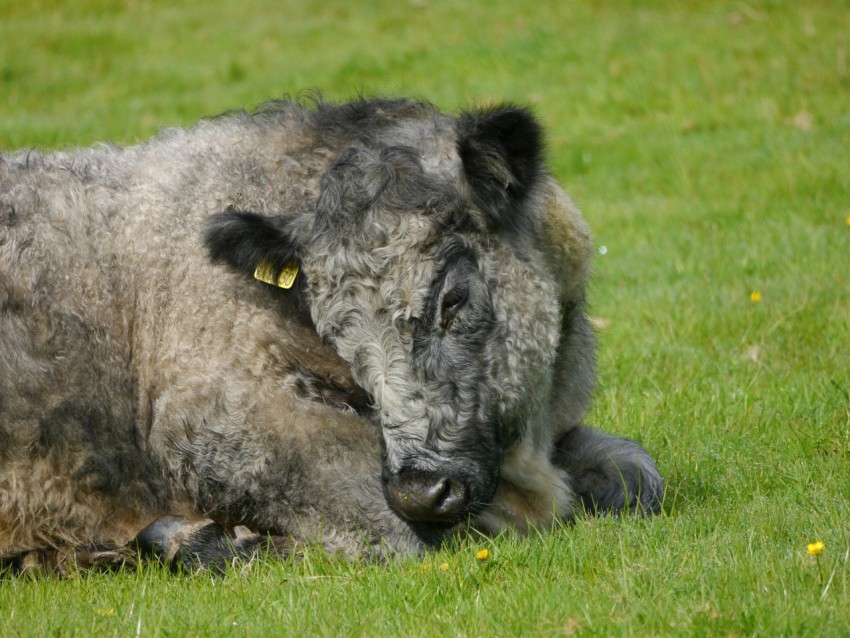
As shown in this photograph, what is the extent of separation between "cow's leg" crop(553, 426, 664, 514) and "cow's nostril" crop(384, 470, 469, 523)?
90cm

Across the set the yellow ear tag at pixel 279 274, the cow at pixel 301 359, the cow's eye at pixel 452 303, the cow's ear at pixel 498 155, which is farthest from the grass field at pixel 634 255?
the cow's ear at pixel 498 155

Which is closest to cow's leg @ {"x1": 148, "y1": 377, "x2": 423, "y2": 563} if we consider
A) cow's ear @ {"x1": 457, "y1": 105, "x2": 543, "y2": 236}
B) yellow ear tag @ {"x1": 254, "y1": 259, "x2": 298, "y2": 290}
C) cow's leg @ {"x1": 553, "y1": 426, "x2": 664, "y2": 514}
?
yellow ear tag @ {"x1": 254, "y1": 259, "x2": 298, "y2": 290}

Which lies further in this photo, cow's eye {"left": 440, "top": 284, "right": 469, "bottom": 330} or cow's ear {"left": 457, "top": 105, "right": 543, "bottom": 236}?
cow's ear {"left": 457, "top": 105, "right": 543, "bottom": 236}

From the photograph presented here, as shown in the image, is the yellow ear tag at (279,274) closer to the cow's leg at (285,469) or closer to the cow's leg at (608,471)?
the cow's leg at (285,469)

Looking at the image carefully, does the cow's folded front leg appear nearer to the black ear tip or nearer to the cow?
the cow

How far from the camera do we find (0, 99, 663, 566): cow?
5.40m

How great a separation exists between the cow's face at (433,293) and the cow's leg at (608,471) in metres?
0.65

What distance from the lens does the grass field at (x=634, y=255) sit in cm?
458

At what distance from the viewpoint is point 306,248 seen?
18.5 ft

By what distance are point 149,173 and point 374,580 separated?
2677 mm

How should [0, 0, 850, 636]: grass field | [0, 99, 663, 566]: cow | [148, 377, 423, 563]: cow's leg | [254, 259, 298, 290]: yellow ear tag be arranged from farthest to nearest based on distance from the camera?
[254, 259, 298, 290]: yellow ear tag
[148, 377, 423, 563]: cow's leg
[0, 99, 663, 566]: cow
[0, 0, 850, 636]: grass field

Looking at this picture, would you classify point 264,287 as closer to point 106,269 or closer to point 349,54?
point 106,269

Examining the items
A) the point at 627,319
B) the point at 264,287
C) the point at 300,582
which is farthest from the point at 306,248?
the point at 627,319

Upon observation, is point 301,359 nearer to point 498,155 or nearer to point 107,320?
point 107,320
